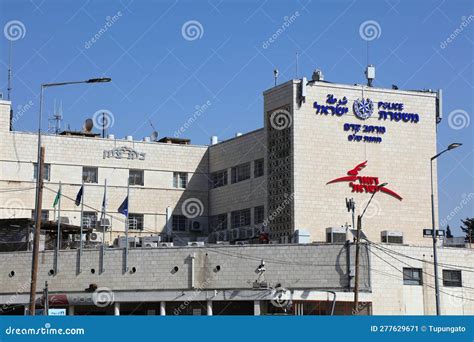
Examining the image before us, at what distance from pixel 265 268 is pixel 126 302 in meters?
8.56

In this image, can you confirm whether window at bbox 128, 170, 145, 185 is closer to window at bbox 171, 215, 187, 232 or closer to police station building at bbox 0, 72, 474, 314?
police station building at bbox 0, 72, 474, 314

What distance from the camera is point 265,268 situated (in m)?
51.8

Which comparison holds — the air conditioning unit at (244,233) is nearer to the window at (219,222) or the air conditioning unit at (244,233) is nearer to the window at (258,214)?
the window at (258,214)

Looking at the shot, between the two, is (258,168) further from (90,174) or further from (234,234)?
(90,174)

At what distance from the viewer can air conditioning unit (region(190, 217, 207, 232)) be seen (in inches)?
2628

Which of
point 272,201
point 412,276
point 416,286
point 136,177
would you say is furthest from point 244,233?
point 416,286

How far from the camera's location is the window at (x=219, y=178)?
6614 cm

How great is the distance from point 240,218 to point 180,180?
8058mm

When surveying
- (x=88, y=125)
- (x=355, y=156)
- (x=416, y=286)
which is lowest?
(x=416, y=286)

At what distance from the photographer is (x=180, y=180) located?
6838 cm

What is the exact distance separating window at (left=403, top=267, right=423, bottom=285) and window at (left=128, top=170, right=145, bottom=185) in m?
23.9

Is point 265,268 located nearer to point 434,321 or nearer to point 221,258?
point 221,258

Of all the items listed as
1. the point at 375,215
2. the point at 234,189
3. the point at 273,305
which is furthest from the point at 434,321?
the point at 234,189

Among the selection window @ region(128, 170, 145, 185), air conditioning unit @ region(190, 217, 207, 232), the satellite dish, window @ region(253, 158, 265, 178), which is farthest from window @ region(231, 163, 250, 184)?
the satellite dish
